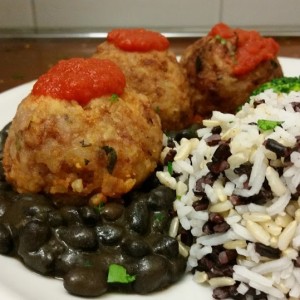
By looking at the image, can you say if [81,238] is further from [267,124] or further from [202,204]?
[267,124]

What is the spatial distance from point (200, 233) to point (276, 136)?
22.6 inches

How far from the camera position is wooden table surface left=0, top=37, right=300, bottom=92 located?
6.12m

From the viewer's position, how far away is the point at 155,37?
11.2 feet

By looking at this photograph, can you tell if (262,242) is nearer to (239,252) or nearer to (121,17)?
(239,252)

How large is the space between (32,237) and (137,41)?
150 cm

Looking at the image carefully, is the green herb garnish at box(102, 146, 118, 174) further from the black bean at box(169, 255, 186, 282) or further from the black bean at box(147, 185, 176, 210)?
the black bean at box(169, 255, 186, 282)

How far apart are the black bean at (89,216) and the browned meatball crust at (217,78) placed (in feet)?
4.65

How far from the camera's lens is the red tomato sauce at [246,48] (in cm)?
355

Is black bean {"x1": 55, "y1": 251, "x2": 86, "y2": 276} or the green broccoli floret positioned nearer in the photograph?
black bean {"x1": 55, "y1": 251, "x2": 86, "y2": 276}

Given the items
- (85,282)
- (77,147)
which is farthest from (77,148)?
(85,282)

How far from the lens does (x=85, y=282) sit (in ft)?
7.38

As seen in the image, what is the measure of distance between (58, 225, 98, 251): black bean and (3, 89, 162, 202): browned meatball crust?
9.2 inches

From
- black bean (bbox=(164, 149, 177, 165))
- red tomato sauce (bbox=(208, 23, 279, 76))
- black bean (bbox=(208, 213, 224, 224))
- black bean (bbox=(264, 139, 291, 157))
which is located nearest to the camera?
black bean (bbox=(264, 139, 291, 157))

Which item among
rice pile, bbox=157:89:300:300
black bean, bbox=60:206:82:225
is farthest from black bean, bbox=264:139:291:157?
black bean, bbox=60:206:82:225
